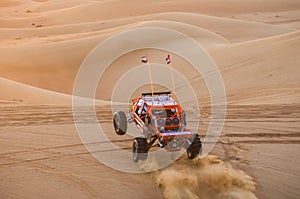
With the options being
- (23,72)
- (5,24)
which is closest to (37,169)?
(23,72)

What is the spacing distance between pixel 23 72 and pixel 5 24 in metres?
22.8

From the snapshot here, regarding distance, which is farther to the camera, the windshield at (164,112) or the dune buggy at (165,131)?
the windshield at (164,112)

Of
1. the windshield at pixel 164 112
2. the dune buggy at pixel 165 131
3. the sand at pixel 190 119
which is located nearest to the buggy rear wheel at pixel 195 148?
the dune buggy at pixel 165 131

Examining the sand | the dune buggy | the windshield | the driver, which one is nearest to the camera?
the sand

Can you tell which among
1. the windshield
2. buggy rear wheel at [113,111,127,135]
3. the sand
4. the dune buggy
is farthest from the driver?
the sand

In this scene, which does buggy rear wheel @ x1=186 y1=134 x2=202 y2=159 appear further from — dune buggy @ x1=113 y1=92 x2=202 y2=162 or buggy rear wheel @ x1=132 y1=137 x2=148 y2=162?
buggy rear wheel @ x1=132 y1=137 x2=148 y2=162

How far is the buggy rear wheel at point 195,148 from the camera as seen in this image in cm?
650

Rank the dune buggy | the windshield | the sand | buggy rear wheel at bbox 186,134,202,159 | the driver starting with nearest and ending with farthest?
1. the sand
2. the dune buggy
3. buggy rear wheel at bbox 186,134,202,159
4. the windshield
5. the driver

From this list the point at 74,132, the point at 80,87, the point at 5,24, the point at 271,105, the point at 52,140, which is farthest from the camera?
the point at 5,24

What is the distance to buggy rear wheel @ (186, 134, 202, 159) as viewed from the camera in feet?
21.3

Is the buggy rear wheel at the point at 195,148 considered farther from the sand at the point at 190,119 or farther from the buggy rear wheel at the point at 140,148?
the buggy rear wheel at the point at 140,148

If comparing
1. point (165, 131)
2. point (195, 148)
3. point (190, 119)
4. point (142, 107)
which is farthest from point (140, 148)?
point (190, 119)

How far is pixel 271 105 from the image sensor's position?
10.8 meters

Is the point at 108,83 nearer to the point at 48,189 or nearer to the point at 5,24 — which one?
the point at 48,189
